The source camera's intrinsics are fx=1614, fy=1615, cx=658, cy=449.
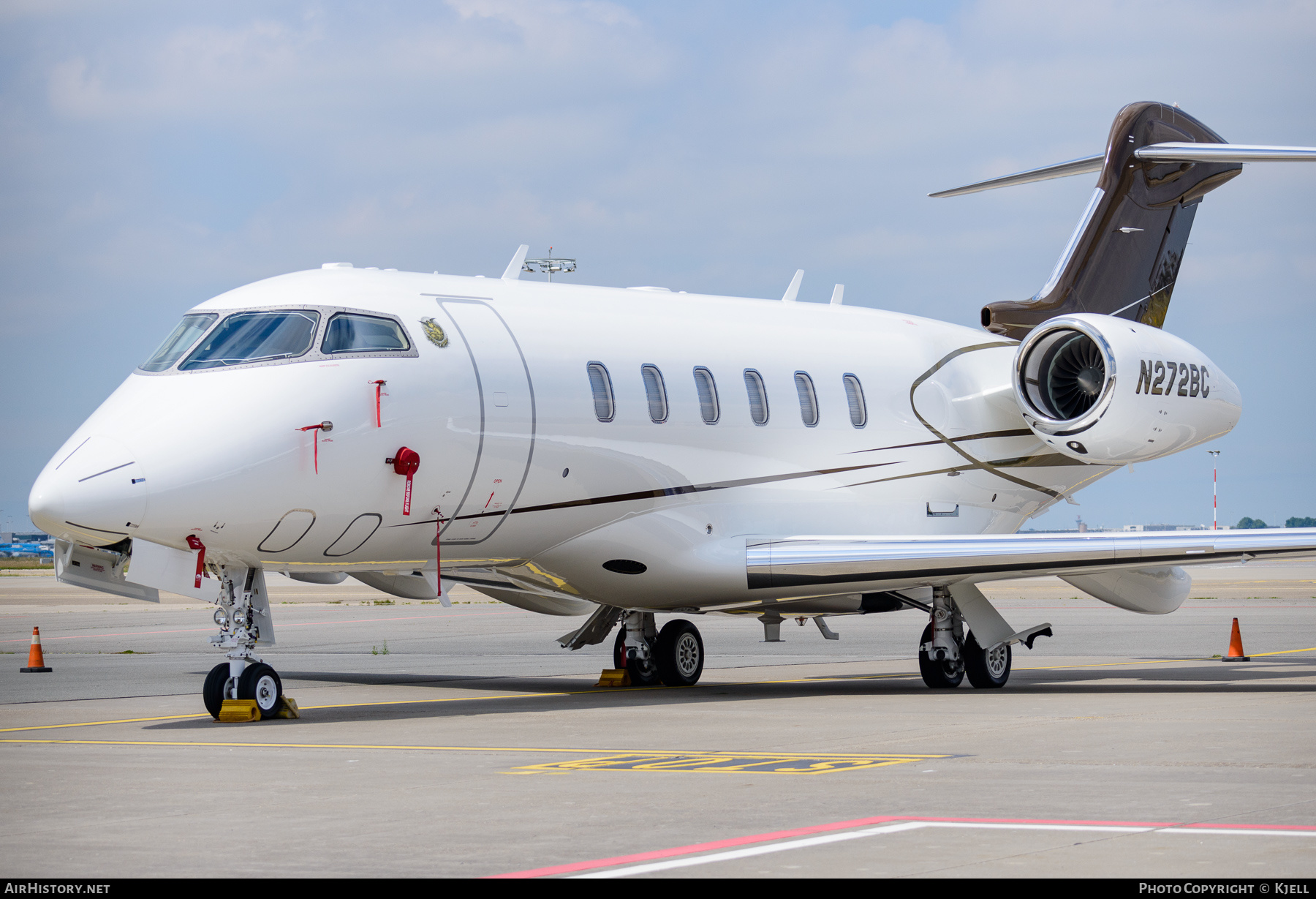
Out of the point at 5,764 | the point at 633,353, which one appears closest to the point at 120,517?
the point at 5,764

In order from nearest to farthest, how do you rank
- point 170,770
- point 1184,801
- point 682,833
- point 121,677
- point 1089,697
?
point 682,833 → point 1184,801 → point 170,770 → point 1089,697 → point 121,677

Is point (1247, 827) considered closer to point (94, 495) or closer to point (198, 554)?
point (198, 554)

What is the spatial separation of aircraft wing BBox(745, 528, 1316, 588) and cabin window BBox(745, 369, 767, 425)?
162 cm

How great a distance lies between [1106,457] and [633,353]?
625 cm

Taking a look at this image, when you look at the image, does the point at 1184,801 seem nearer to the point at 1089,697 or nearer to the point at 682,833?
the point at 682,833

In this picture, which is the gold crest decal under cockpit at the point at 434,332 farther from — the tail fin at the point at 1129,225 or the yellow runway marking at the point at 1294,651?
the yellow runway marking at the point at 1294,651

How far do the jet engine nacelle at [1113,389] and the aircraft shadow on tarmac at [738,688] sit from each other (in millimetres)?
2886

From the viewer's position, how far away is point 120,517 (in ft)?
43.9

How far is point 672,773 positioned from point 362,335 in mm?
6149

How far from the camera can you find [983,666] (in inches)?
737

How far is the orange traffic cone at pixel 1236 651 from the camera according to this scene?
2330 centimetres

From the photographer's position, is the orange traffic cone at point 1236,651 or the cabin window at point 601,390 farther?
the orange traffic cone at point 1236,651

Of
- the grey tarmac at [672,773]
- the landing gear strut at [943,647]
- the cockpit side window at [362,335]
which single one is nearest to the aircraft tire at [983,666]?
the landing gear strut at [943,647]

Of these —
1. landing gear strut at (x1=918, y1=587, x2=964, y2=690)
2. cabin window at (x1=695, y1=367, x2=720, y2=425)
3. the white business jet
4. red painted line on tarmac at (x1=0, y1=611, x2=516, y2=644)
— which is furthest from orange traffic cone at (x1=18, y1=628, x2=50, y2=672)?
landing gear strut at (x1=918, y1=587, x2=964, y2=690)
